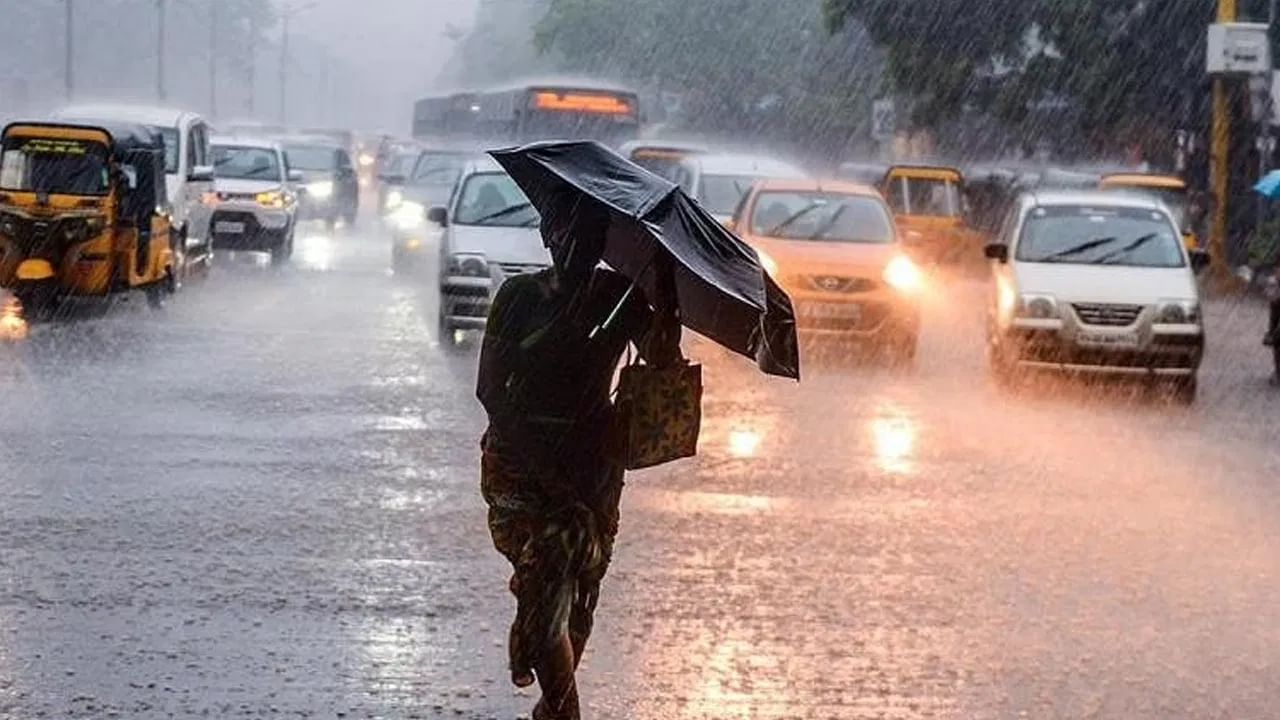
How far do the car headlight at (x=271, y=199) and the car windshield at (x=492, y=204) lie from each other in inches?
452

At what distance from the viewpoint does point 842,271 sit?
69.7ft

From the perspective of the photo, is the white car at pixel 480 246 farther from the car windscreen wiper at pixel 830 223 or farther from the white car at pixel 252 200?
the white car at pixel 252 200

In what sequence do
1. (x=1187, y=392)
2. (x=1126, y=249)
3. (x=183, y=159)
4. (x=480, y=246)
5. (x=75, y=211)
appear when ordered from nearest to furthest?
(x=1187, y=392) < (x=1126, y=249) < (x=480, y=246) < (x=75, y=211) < (x=183, y=159)

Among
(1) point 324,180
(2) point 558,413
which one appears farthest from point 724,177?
(1) point 324,180

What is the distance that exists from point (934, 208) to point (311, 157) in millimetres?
13476

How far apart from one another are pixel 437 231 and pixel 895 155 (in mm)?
35414

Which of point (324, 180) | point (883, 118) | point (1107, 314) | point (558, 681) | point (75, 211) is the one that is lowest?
point (324, 180)

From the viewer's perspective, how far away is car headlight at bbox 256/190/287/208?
33.3 meters

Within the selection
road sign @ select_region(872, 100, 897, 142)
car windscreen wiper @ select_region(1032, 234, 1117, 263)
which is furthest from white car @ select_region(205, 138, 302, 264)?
road sign @ select_region(872, 100, 897, 142)

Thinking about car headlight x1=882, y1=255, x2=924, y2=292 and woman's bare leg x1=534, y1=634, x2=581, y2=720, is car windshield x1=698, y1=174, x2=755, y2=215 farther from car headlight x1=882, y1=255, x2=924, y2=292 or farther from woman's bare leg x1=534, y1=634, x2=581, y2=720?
woman's bare leg x1=534, y1=634, x2=581, y2=720

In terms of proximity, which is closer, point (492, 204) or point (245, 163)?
point (492, 204)

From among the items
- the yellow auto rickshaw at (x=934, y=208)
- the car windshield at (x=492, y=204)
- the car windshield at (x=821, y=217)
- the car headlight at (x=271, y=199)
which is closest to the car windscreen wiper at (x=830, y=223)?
the car windshield at (x=821, y=217)

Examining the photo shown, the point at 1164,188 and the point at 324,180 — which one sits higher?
the point at 1164,188

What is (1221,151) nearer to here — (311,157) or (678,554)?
(311,157)
